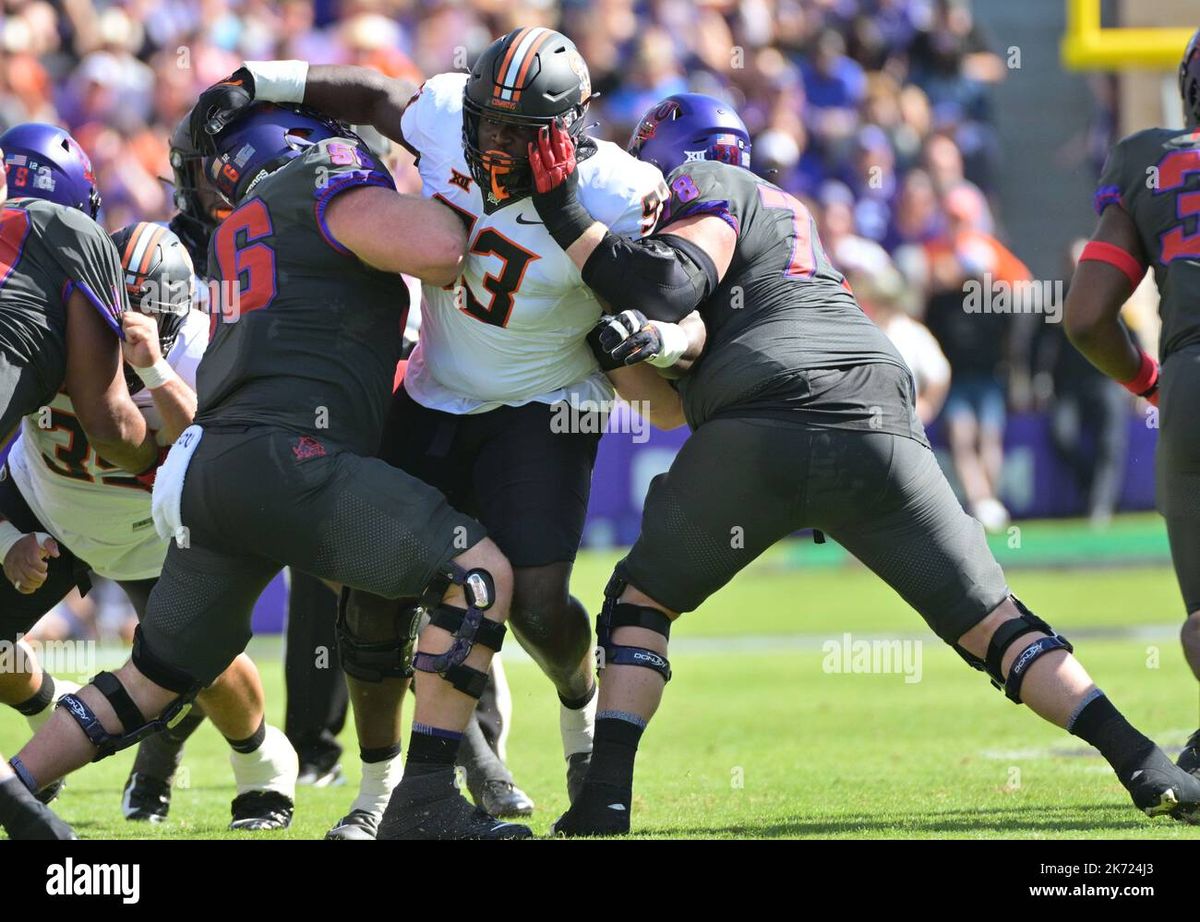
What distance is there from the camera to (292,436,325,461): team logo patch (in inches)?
183

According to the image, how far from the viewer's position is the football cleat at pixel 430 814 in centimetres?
470

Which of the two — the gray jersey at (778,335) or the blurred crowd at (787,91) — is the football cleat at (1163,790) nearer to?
the gray jersey at (778,335)

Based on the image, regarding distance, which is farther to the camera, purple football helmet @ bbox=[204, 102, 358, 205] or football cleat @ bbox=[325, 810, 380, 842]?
purple football helmet @ bbox=[204, 102, 358, 205]

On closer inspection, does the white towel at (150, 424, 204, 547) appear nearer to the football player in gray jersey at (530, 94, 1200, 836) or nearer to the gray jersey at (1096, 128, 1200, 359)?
the football player in gray jersey at (530, 94, 1200, 836)

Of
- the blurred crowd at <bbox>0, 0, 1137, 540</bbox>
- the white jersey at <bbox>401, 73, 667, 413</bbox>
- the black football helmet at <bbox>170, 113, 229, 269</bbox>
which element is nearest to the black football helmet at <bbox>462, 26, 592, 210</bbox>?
the white jersey at <bbox>401, 73, 667, 413</bbox>

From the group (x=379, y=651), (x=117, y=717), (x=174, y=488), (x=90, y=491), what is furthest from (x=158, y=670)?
(x=90, y=491)

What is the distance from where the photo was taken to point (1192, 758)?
18.9ft

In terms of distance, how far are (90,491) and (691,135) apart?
2.27 m

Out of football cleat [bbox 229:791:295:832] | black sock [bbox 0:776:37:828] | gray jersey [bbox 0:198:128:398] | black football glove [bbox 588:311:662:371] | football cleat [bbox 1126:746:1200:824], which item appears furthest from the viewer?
football cleat [bbox 229:791:295:832]

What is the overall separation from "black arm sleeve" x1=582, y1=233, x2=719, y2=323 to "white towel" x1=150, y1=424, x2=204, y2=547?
1.17 m

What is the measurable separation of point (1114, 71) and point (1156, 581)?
4.67 m

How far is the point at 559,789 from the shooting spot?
636cm

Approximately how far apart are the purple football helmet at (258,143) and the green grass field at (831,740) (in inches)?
79.8

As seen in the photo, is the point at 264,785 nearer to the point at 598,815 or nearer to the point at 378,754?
the point at 378,754
